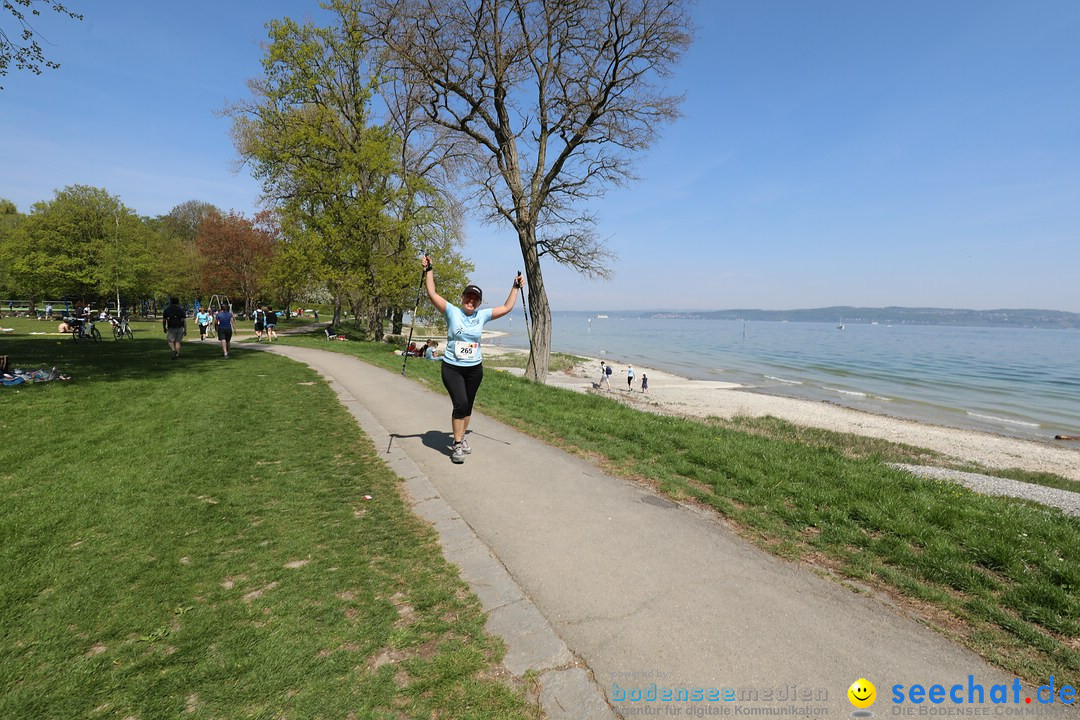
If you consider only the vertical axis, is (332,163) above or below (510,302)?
above

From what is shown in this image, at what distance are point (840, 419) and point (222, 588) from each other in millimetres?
25755

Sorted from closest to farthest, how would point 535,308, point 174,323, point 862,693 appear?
point 862,693, point 174,323, point 535,308

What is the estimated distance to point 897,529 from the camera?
4422 mm

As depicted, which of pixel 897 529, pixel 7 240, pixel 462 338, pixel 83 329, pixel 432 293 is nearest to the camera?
pixel 897 529

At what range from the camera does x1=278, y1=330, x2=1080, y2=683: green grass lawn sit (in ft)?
10.3

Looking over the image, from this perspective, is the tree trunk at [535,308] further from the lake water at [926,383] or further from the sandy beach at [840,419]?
the lake water at [926,383]

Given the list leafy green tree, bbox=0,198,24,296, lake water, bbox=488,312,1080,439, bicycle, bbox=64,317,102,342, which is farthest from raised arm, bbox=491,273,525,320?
leafy green tree, bbox=0,198,24,296

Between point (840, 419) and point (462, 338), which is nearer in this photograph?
point (462, 338)

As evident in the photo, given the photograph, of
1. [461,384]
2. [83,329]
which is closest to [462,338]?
[461,384]

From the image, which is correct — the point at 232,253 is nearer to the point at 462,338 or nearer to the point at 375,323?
the point at 375,323

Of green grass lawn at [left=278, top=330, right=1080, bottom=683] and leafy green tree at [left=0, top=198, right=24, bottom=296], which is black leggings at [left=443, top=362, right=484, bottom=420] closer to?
green grass lawn at [left=278, top=330, right=1080, bottom=683]

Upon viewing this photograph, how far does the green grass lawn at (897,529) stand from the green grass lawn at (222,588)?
3075 mm

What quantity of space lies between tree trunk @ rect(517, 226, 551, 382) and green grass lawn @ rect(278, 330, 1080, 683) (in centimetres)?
822

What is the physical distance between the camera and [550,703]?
2.38 meters
